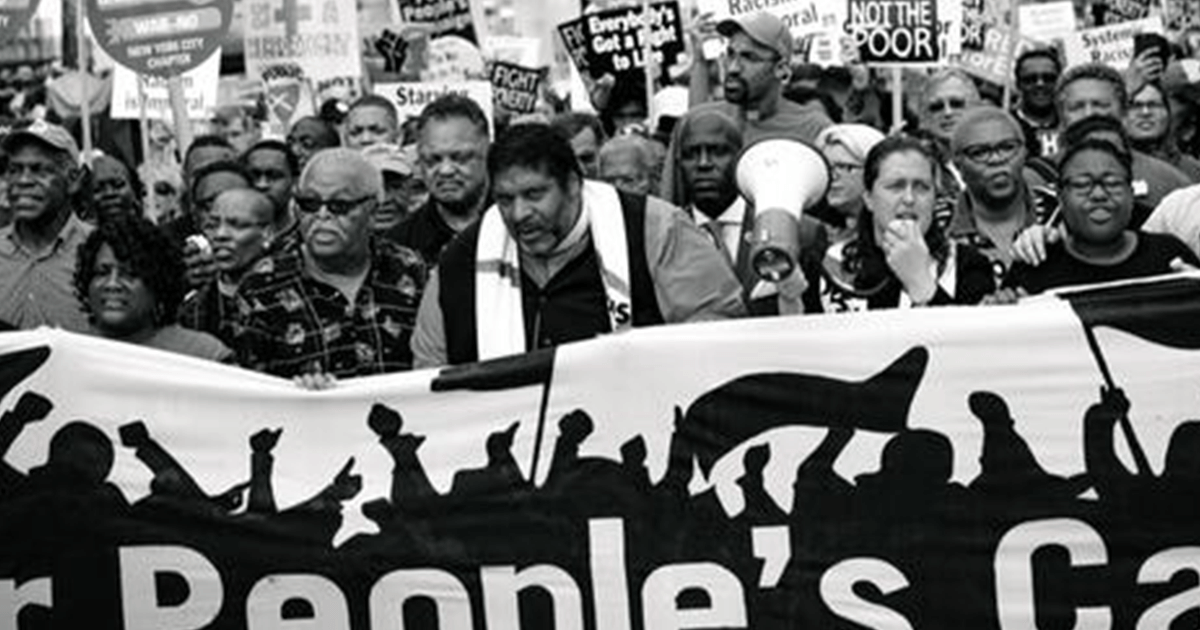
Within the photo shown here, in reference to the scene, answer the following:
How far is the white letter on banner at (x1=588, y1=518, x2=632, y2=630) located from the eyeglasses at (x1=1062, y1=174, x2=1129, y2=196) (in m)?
1.86

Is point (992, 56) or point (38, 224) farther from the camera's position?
point (992, 56)

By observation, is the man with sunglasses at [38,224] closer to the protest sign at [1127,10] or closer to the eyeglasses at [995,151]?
the eyeglasses at [995,151]

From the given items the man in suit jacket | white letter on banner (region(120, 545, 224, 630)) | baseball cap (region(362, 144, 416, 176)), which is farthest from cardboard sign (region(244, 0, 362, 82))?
white letter on banner (region(120, 545, 224, 630))

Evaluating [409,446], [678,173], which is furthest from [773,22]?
[409,446]

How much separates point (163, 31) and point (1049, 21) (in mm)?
6399

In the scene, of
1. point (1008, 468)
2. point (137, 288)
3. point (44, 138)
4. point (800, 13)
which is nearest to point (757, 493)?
point (1008, 468)

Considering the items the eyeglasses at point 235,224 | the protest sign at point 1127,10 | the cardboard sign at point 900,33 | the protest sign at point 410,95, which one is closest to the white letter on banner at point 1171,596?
the eyeglasses at point 235,224

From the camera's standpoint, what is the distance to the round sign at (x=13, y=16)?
13320 mm

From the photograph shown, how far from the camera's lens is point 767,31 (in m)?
11.5

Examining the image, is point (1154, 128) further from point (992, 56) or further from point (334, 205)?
point (334, 205)

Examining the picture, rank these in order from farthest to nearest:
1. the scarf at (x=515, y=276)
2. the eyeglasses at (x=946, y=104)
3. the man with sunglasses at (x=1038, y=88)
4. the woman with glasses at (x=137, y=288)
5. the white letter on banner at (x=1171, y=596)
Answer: the man with sunglasses at (x=1038, y=88), the eyeglasses at (x=946, y=104), the woman with glasses at (x=137, y=288), the scarf at (x=515, y=276), the white letter on banner at (x=1171, y=596)

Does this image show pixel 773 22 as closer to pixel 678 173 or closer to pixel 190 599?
pixel 678 173

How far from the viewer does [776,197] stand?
8336 mm

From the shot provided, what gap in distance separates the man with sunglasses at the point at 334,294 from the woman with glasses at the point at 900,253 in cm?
119
